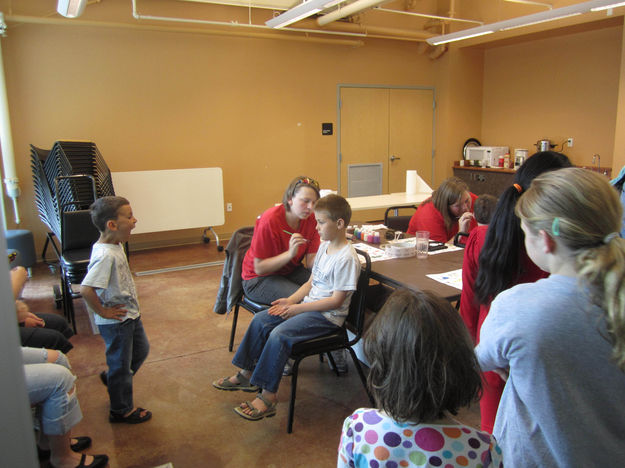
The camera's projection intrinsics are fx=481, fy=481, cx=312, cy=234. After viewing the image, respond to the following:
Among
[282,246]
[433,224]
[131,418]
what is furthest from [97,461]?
[433,224]

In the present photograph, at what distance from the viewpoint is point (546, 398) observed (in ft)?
3.29

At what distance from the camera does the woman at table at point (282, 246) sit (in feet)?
8.93

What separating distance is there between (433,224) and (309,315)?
131 cm

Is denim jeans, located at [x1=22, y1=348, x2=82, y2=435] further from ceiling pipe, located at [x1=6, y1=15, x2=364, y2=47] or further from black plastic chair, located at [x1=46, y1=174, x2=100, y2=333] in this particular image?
ceiling pipe, located at [x1=6, y1=15, x2=364, y2=47]

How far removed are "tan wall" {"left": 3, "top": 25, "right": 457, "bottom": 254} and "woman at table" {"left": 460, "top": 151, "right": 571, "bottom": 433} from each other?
498 centimetres

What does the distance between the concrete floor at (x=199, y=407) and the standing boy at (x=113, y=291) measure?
0.90 ft

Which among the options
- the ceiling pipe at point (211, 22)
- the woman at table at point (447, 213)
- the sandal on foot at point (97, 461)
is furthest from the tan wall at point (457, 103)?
the sandal on foot at point (97, 461)

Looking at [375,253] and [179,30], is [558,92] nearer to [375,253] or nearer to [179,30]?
[179,30]

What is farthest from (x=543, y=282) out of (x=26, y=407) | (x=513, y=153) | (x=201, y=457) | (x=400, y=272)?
(x=513, y=153)

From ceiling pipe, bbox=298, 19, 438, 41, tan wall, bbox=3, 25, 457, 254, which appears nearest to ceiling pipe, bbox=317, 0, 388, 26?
ceiling pipe, bbox=298, 19, 438, 41

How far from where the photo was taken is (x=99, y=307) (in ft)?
7.14

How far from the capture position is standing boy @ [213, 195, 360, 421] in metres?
2.31

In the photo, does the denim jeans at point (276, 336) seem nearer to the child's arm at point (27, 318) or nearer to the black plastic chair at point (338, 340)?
the black plastic chair at point (338, 340)

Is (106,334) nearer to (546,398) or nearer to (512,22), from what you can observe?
(546,398)
